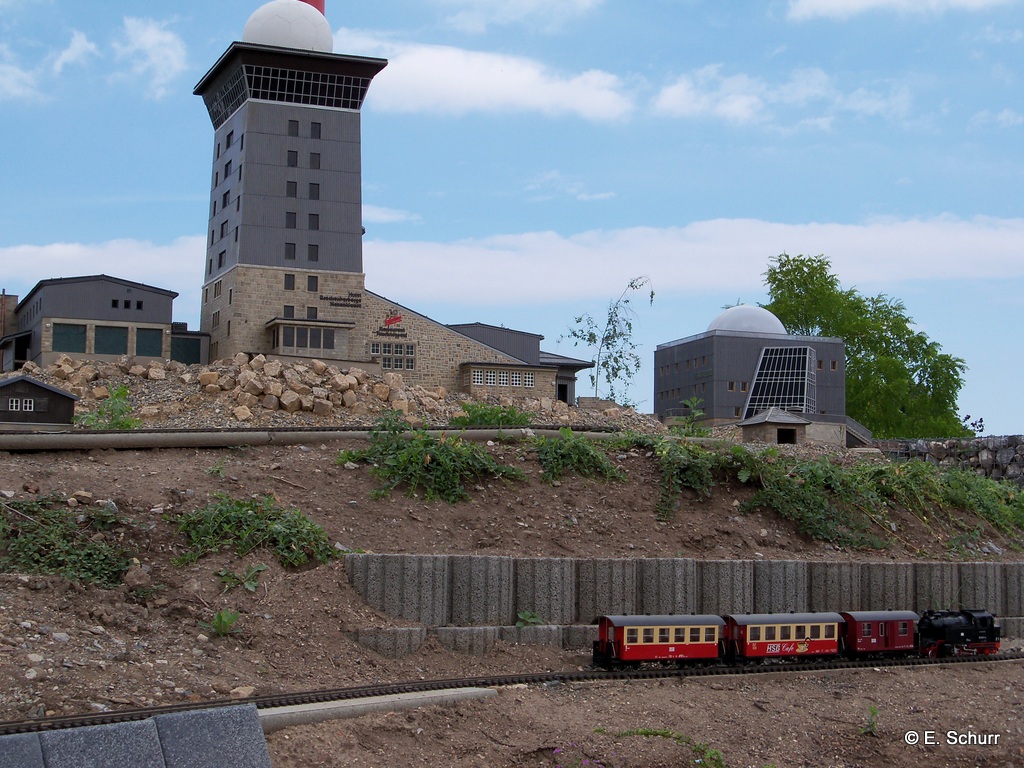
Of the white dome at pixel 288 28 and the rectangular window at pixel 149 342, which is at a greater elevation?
the white dome at pixel 288 28

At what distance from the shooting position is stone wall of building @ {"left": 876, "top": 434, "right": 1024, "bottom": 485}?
41688 millimetres

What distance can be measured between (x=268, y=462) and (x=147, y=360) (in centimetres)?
2941

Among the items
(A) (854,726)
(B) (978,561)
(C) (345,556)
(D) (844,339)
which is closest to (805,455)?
(B) (978,561)

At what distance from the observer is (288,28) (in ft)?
157

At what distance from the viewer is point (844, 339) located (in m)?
69.6

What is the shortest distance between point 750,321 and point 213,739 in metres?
60.5

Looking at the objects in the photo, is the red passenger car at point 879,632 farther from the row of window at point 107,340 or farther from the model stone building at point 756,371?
the model stone building at point 756,371

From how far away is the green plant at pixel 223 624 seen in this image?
505 inches

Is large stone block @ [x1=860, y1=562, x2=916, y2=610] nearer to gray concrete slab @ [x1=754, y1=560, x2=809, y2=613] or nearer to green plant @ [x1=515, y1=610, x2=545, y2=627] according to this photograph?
gray concrete slab @ [x1=754, y1=560, x2=809, y2=613]

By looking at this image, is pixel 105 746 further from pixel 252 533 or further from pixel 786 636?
pixel 786 636

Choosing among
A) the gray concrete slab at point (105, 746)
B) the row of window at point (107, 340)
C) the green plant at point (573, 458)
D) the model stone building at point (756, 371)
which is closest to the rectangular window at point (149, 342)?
the row of window at point (107, 340)

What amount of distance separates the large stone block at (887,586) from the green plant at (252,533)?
9.41 metres

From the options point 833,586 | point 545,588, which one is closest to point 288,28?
point 545,588

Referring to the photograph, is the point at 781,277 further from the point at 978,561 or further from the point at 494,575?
the point at 494,575
